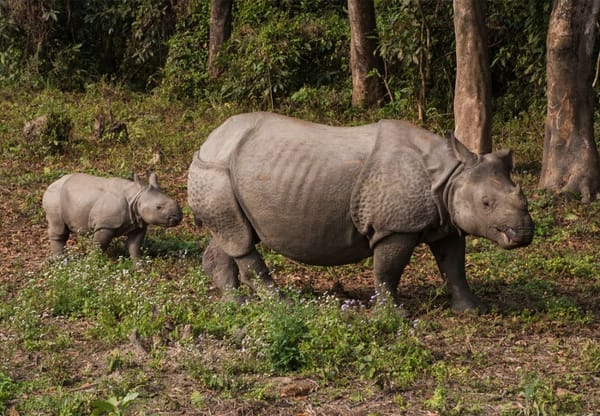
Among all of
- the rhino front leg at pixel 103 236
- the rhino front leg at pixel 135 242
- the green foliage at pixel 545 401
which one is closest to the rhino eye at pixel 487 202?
the green foliage at pixel 545 401

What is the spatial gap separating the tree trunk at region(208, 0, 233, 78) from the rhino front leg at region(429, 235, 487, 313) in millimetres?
10447

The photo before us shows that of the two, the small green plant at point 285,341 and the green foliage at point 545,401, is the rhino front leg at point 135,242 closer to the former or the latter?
the small green plant at point 285,341

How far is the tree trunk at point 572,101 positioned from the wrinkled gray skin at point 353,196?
157 inches

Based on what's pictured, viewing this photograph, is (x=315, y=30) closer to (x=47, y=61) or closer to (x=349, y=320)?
(x=47, y=61)

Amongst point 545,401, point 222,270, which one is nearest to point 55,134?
point 222,270

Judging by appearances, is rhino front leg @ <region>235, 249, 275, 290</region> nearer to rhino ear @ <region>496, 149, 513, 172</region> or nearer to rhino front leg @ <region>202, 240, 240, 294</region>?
rhino front leg @ <region>202, 240, 240, 294</region>

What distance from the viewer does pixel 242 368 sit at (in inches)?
266

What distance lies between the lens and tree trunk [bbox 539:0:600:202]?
11414 millimetres

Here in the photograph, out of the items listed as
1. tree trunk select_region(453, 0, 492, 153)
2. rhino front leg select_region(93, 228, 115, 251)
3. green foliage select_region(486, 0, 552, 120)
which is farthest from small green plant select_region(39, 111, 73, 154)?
green foliage select_region(486, 0, 552, 120)

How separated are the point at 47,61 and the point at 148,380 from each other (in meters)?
13.5

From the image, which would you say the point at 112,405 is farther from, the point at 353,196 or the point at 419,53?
the point at 419,53

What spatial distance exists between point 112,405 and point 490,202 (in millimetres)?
3071

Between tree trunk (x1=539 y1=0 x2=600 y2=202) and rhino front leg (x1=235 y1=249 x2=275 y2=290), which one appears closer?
rhino front leg (x1=235 y1=249 x2=275 y2=290)

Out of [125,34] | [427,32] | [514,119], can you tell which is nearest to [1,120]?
[125,34]
